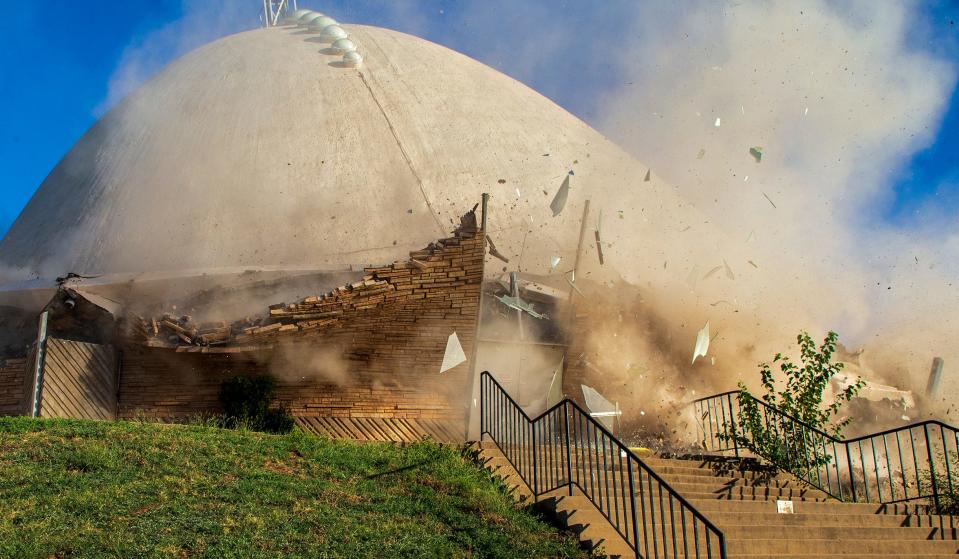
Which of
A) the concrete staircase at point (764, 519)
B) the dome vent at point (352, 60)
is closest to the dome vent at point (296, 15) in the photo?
the dome vent at point (352, 60)

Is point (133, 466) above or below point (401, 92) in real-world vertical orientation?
below

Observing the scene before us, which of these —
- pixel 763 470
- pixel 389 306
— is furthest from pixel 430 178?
pixel 763 470

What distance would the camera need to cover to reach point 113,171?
15.0 metres

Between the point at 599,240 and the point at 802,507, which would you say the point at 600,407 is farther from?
the point at 802,507

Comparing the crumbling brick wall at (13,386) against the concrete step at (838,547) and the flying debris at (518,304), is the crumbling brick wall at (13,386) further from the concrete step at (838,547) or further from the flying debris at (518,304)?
the concrete step at (838,547)

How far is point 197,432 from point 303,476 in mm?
1769

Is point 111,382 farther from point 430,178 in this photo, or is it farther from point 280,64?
point 280,64

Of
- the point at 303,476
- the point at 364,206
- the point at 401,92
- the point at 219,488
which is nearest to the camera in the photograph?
the point at 219,488

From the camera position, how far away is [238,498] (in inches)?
263

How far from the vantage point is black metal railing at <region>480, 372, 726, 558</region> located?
632cm

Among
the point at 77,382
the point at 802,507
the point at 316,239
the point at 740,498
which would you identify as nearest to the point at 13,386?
the point at 77,382

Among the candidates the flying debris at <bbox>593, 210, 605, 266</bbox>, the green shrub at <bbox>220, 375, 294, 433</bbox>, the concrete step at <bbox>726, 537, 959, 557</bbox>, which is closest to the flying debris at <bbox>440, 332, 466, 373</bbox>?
the green shrub at <bbox>220, 375, 294, 433</bbox>

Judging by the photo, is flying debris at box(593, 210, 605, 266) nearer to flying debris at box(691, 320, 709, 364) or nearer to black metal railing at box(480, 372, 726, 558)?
flying debris at box(691, 320, 709, 364)

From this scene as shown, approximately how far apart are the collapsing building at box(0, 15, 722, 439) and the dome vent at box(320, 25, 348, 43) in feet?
0.38
